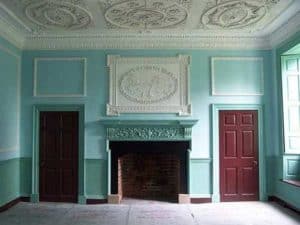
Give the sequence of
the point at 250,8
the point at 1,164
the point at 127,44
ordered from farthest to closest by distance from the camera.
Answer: the point at 127,44, the point at 1,164, the point at 250,8

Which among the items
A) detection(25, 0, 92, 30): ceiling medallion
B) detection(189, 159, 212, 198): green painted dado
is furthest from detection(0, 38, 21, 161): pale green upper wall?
detection(189, 159, 212, 198): green painted dado

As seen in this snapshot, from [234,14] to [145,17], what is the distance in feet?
4.74

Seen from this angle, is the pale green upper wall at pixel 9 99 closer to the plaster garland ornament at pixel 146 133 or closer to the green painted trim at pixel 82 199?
the green painted trim at pixel 82 199

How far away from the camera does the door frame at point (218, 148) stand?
20.5 ft

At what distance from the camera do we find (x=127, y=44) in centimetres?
636

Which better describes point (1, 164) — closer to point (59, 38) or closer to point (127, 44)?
point (59, 38)

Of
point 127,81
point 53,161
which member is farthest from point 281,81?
point 53,161

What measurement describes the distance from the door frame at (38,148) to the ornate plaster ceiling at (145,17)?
1353 mm

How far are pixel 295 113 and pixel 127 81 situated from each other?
3.16m

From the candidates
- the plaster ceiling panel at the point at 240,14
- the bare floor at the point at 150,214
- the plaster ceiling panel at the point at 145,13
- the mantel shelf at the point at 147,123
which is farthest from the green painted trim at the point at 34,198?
the plaster ceiling panel at the point at 240,14

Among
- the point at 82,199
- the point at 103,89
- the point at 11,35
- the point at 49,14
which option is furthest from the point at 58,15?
the point at 82,199

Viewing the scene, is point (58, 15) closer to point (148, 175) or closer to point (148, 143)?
point (148, 143)

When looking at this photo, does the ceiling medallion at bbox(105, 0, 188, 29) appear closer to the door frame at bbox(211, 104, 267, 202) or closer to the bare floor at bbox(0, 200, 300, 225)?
the door frame at bbox(211, 104, 267, 202)

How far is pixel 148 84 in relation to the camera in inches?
250
